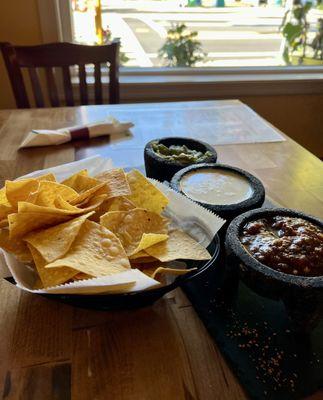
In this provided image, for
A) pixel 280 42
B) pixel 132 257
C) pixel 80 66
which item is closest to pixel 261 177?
pixel 132 257

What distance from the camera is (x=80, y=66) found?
1.57 metres

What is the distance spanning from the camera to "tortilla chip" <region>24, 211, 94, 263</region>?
529mm

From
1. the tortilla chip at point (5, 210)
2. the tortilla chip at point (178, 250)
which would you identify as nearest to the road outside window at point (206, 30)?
the tortilla chip at point (5, 210)

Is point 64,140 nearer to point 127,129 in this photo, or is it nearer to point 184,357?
point 127,129

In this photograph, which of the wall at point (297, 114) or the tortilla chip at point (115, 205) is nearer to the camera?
the tortilla chip at point (115, 205)

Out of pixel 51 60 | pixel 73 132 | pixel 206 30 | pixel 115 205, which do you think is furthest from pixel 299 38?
pixel 115 205

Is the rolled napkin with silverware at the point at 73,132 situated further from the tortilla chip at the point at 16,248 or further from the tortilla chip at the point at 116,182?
the tortilla chip at the point at 16,248

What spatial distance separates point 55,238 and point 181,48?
2.08 m

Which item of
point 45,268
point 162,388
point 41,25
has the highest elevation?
point 41,25

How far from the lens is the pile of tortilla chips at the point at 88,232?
0.53 meters

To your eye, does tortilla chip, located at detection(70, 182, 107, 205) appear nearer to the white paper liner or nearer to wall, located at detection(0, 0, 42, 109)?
the white paper liner

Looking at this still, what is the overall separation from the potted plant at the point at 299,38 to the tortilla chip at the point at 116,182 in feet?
7.45

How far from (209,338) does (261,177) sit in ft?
1.96

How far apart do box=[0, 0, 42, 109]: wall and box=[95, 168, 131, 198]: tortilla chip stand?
1.57 m
